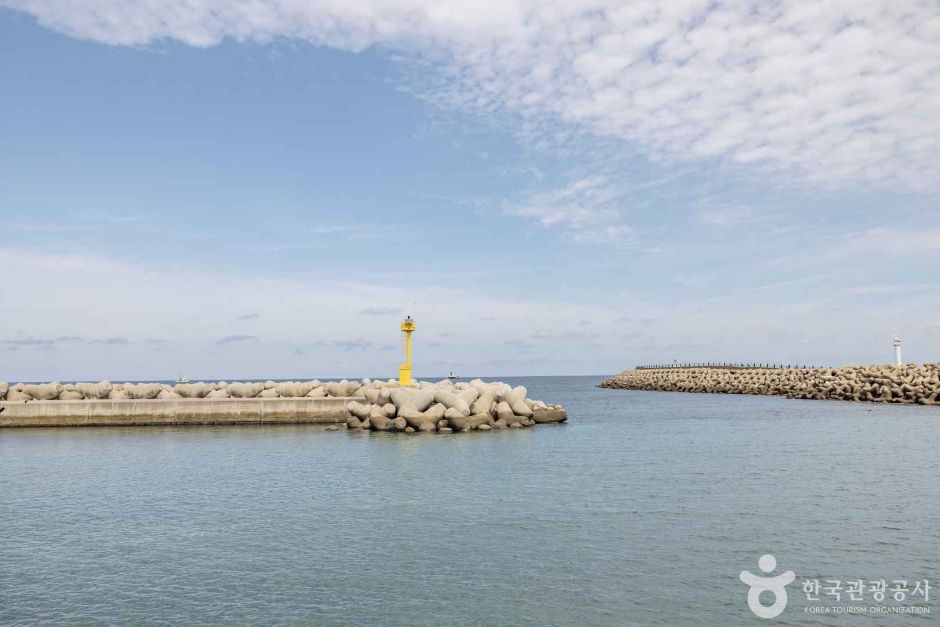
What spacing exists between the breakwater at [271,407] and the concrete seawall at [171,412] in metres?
0.04

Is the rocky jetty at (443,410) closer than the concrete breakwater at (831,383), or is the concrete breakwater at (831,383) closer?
the rocky jetty at (443,410)

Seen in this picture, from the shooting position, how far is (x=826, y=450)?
66.5 ft

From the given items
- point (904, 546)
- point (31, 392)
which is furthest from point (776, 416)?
point (31, 392)

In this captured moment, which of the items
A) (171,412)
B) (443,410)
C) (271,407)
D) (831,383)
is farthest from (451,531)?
(831,383)

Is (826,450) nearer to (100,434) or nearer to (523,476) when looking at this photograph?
(523,476)

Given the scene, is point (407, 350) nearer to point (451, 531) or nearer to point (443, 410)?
point (443, 410)

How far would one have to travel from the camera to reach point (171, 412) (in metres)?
29.0

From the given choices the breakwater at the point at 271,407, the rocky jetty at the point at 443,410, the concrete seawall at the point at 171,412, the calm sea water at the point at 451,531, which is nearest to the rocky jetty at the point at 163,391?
the breakwater at the point at 271,407

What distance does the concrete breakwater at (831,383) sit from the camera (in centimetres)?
4277

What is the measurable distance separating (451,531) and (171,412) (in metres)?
22.3

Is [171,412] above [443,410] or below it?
below

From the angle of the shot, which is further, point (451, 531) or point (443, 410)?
point (443, 410)

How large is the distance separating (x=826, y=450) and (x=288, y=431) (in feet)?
65.2

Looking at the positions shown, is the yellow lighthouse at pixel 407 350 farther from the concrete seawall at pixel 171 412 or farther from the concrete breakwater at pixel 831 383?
the concrete breakwater at pixel 831 383
